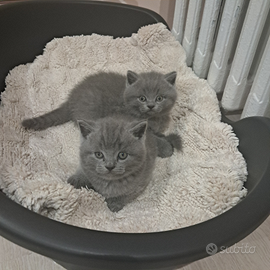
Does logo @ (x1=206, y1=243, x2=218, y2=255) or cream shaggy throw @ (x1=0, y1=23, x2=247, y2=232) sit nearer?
logo @ (x1=206, y1=243, x2=218, y2=255)

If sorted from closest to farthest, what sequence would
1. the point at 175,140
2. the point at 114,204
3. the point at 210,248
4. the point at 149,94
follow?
the point at 210,248, the point at 114,204, the point at 149,94, the point at 175,140

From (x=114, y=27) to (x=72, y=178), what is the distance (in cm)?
103

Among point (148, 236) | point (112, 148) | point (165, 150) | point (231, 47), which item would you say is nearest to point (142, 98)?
point (165, 150)

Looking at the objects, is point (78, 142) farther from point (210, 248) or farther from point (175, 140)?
point (210, 248)

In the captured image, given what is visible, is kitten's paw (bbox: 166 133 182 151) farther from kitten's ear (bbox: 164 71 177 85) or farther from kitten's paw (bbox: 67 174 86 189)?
kitten's paw (bbox: 67 174 86 189)

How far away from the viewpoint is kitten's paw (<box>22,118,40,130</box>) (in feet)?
4.27

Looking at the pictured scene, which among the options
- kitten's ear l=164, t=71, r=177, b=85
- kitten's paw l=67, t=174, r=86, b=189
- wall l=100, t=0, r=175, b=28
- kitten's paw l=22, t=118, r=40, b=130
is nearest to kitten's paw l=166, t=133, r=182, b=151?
kitten's ear l=164, t=71, r=177, b=85

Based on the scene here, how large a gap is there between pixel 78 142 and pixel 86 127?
0.38m

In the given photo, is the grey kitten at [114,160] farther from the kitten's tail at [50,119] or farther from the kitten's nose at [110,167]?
the kitten's tail at [50,119]

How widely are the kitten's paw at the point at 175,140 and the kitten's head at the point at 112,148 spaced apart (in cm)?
35

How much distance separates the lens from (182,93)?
1418 millimetres

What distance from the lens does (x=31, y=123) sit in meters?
1.31

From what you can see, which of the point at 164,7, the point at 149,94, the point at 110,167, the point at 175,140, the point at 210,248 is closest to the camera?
the point at 210,248

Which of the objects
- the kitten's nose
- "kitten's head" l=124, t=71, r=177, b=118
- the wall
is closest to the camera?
the kitten's nose
